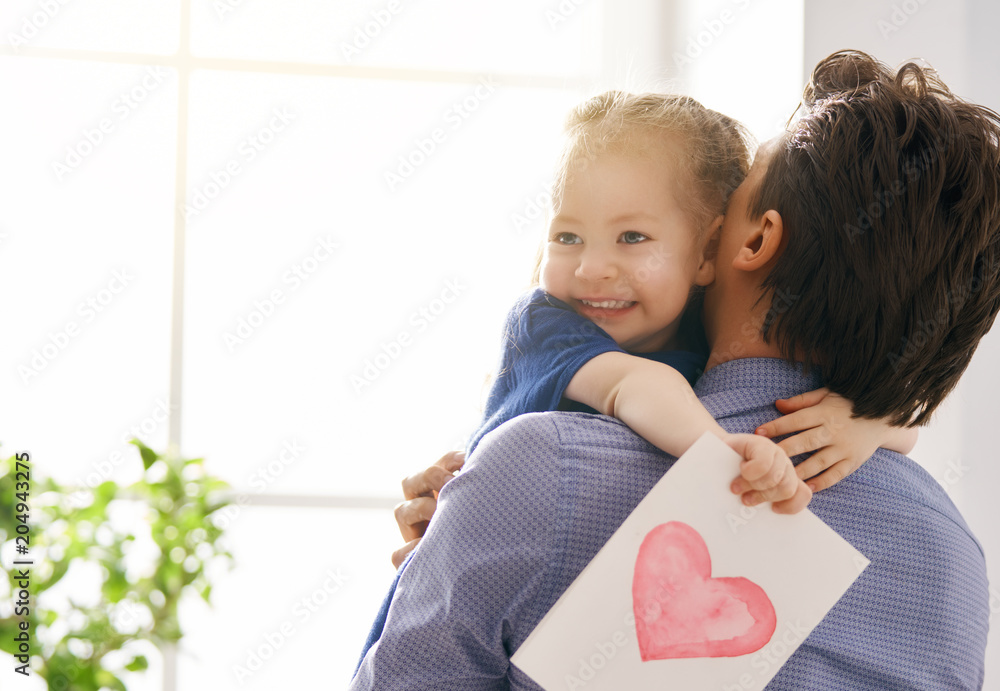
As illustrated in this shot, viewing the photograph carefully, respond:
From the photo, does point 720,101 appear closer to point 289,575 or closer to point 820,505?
point 820,505

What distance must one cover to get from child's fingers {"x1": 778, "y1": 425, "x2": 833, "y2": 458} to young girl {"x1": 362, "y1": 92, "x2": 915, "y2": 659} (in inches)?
4.2

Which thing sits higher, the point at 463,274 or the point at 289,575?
the point at 463,274

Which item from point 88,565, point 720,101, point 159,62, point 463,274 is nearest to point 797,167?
point 720,101

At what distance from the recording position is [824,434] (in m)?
0.59

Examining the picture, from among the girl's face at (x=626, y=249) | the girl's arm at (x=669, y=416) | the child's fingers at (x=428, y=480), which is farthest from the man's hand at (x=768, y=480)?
the child's fingers at (x=428, y=480)

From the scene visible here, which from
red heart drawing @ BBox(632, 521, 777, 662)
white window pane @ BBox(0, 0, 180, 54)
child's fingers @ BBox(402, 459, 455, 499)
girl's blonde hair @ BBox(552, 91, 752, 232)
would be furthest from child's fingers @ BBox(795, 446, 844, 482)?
white window pane @ BBox(0, 0, 180, 54)

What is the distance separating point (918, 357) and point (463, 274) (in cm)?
123

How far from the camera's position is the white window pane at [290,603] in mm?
1769

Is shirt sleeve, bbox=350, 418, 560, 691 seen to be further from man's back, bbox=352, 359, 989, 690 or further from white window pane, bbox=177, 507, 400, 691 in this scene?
white window pane, bbox=177, 507, 400, 691

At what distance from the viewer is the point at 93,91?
1743mm

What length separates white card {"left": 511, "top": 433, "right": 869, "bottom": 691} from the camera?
0.53 metres

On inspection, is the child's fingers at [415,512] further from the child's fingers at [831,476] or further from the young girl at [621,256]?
the child's fingers at [831,476]

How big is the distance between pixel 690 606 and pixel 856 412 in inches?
9.0

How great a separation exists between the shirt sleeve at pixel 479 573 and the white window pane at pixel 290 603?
1264 mm
